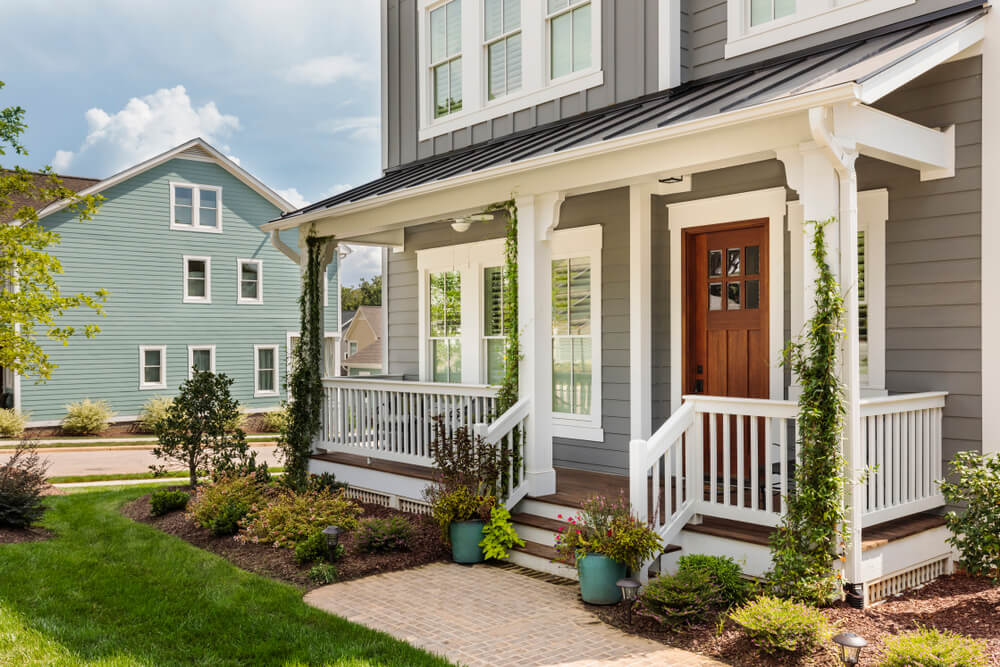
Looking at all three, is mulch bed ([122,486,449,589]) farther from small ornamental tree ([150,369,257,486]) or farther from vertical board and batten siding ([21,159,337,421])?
vertical board and batten siding ([21,159,337,421])

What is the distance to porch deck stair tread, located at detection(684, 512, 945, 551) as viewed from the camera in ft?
18.0

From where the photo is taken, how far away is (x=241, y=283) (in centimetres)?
2375

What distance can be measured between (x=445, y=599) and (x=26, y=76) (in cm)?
6095

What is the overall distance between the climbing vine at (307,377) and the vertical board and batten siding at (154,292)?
43.9 feet

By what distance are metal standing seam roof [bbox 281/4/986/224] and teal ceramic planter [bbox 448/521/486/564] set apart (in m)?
3.09

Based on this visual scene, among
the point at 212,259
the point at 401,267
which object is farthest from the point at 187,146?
the point at 401,267

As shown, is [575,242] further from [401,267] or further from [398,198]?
[401,267]

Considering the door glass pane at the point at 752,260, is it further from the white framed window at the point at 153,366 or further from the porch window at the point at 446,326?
the white framed window at the point at 153,366

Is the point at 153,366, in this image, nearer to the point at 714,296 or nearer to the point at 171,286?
the point at 171,286

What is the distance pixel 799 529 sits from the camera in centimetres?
512

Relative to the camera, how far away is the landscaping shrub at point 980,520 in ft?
17.0

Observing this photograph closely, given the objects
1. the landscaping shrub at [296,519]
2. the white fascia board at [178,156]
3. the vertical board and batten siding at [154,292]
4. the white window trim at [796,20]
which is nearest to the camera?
Answer: the white window trim at [796,20]

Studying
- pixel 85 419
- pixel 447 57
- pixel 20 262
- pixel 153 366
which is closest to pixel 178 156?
pixel 153 366

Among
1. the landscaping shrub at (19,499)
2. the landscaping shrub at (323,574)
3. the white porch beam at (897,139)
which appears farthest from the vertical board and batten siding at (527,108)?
the landscaping shrub at (19,499)
